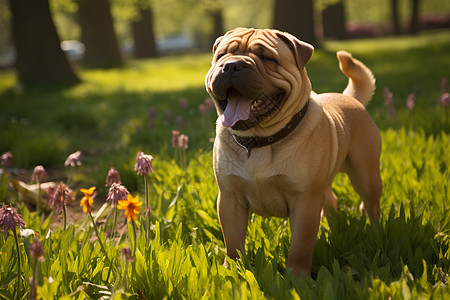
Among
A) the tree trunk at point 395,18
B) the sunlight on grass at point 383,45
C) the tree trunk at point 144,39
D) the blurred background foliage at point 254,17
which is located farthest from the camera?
the blurred background foliage at point 254,17

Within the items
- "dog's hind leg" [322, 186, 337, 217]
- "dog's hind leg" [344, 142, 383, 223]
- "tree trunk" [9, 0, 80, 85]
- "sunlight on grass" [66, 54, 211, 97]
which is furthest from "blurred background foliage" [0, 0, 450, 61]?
"dog's hind leg" [344, 142, 383, 223]

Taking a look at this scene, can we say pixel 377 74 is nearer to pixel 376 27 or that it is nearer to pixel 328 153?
pixel 328 153

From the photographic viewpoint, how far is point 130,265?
8.13ft

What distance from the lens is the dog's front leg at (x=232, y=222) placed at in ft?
9.32

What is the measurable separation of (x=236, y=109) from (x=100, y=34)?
17825mm

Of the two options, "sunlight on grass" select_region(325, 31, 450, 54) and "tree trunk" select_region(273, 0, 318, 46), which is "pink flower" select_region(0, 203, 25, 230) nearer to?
"tree trunk" select_region(273, 0, 318, 46)

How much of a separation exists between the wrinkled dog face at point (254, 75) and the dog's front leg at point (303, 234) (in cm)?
52

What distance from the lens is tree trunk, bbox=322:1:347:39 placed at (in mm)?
28609

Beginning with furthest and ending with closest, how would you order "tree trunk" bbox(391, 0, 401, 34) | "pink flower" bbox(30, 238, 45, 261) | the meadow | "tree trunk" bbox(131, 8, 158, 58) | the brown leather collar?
"tree trunk" bbox(391, 0, 401, 34), "tree trunk" bbox(131, 8, 158, 58), the brown leather collar, the meadow, "pink flower" bbox(30, 238, 45, 261)

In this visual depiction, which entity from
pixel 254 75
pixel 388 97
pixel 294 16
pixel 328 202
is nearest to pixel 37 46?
pixel 294 16

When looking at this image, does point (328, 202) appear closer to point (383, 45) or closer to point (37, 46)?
point (37, 46)

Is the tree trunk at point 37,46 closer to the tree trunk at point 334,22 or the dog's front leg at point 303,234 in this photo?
the dog's front leg at point 303,234

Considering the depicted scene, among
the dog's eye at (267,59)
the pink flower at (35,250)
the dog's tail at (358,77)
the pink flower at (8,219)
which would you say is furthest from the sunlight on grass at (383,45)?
the pink flower at (35,250)

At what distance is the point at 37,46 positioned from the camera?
1187cm
